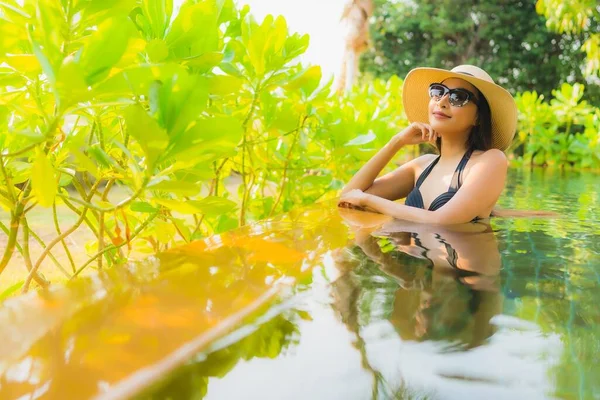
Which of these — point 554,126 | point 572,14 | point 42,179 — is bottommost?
point 554,126

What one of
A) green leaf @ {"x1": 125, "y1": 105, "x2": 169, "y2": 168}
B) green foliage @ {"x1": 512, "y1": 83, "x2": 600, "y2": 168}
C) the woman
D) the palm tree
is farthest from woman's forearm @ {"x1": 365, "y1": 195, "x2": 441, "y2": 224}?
the palm tree

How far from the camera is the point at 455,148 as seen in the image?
2.10 meters

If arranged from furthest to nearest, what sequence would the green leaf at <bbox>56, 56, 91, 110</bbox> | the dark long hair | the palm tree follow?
the palm tree → the dark long hair → the green leaf at <bbox>56, 56, 91, 110</bbox>

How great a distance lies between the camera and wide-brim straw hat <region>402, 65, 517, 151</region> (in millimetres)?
1951

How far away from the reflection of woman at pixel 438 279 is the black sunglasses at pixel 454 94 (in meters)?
0.61

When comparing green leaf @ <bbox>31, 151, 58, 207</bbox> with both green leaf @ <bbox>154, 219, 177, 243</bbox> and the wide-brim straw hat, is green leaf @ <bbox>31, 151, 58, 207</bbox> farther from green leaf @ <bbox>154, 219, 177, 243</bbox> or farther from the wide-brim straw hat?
the wide-brim straw hat

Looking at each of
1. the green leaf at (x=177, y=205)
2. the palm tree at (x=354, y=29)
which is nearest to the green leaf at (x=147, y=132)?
the green leaf at (x=177, y=205)

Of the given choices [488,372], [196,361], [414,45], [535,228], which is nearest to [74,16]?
[196,361]

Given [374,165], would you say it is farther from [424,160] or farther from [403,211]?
[403,211]

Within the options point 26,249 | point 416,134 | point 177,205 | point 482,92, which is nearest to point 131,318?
point 177,205

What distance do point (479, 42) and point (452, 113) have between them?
19055 millimetres

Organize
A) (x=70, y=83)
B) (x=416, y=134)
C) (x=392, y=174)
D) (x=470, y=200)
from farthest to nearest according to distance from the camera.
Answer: (x=392, y=174) < (x=416, y=134) < (x=470, y=200) < (x=70, y=83)

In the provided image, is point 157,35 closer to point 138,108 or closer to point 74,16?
point 74,16

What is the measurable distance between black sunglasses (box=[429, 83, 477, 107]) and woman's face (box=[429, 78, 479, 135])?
0.4 inches
